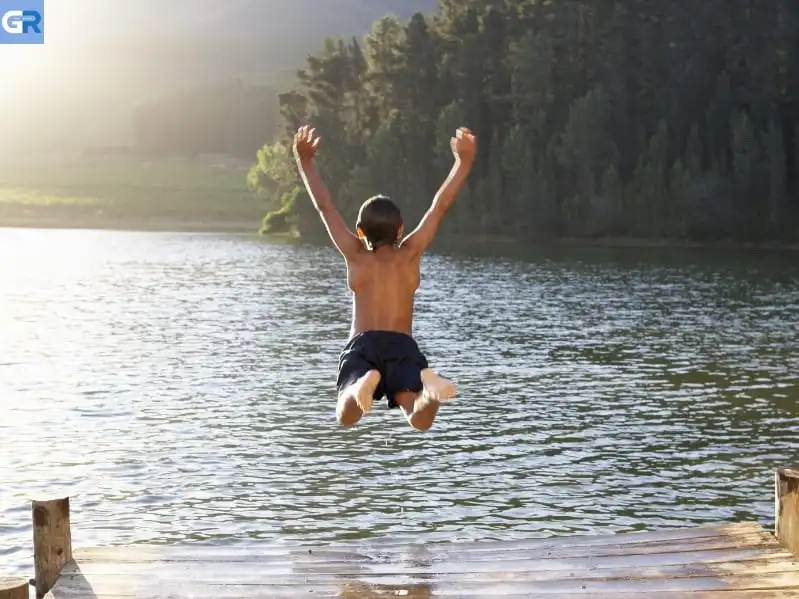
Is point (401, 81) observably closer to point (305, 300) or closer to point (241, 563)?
point (305, 300)

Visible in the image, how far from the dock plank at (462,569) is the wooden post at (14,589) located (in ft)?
2.94

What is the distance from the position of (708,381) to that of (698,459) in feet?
30.6

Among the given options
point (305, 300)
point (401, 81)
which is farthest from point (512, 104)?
point (305, 300)

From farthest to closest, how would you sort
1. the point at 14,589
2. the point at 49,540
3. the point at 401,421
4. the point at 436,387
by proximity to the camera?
the point at 401,421 → the point at 49,540 → the point at 436,387 → the point at 14,589

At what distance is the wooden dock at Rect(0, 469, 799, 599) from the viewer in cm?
883

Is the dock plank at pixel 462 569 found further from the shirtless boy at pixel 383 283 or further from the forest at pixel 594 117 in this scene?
the forest at pixel 594 117

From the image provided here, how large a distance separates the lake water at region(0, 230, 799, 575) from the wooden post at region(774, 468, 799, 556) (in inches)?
196

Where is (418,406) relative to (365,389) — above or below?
below

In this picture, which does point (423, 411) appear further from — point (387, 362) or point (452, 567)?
point (452, 567)

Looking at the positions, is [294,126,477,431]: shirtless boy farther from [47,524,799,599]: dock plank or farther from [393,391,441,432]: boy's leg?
[47,524,799,599]: dock plank

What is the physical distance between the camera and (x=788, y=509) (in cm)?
975

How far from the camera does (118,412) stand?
25469 mm

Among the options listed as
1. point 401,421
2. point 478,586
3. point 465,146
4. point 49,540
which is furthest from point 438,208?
point 401,421

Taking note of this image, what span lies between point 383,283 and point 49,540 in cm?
349
